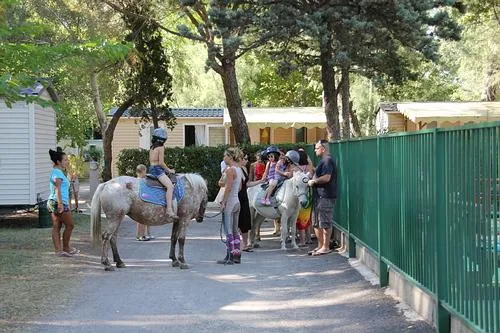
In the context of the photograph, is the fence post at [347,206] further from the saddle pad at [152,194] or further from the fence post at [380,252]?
the saddle pad at [152,194]

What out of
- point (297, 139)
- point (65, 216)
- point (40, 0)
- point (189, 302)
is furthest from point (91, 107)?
point (189, 302)

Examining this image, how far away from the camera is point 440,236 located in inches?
256

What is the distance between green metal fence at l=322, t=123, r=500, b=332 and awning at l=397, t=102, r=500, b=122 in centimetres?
1939

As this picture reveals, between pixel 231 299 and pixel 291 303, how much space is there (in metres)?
0.79

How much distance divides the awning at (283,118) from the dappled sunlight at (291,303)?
23664mm

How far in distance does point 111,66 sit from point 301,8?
9.92m

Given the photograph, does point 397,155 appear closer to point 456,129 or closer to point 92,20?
point 456,129

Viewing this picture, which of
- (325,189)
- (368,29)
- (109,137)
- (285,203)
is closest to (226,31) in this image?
(368,29)

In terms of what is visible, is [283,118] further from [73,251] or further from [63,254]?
[63,254]

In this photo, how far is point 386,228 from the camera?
9.13 metres

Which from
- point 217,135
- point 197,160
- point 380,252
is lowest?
point 380,252

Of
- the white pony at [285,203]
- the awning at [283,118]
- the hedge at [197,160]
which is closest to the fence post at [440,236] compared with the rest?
the white pony at [285,203]

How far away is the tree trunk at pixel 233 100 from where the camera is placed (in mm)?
24000

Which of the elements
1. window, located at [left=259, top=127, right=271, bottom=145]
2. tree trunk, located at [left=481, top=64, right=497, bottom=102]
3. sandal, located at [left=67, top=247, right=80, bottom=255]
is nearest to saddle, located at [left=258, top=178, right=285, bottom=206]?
sandal, located at [left=67, top=247, right=80, bottom=255]
